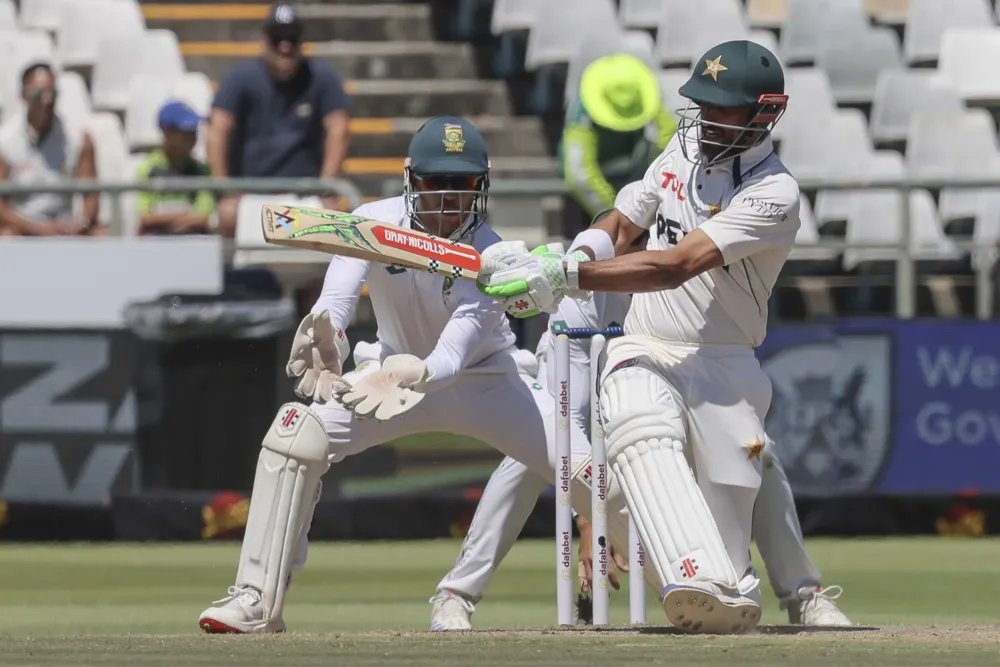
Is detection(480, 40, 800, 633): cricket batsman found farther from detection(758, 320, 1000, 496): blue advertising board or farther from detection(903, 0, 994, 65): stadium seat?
detection(903, 0, 994, 65): stadium seat

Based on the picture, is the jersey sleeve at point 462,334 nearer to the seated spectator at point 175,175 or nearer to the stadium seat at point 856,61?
the seated spectator at point 175,175

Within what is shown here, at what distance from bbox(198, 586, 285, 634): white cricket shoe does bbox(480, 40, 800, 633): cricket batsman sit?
1.14 metres

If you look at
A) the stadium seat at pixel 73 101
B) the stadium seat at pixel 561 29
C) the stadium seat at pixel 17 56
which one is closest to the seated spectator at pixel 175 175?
the stadium seat at pixel 73 101

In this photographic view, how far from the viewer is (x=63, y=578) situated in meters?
8.55

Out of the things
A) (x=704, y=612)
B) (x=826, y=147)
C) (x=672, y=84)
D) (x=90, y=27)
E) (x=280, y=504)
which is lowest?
(x=704, y=612)

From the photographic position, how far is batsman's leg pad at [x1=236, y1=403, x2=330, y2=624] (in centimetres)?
586

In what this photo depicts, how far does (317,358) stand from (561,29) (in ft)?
24.1

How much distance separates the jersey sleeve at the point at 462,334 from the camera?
6113mm

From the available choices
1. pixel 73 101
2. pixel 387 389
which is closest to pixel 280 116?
pixel 73 101

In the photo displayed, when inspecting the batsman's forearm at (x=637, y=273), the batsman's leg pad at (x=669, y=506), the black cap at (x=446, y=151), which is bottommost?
the batsman's leg pad at (x=669, y=506)

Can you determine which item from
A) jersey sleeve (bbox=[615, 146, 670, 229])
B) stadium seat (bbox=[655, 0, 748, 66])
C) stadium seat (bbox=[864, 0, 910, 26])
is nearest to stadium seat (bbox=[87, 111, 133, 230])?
stadium seat (bbox=[655, 0, 748, 66])

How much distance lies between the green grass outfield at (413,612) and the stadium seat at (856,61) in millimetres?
3879

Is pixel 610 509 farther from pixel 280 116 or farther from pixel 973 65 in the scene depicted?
pixel 973 65

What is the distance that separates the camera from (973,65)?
41.3 ft
